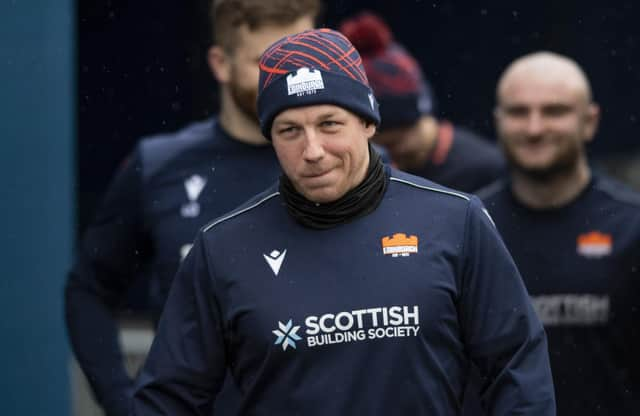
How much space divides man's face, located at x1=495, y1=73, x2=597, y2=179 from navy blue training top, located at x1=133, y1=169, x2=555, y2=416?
2128 millimetres

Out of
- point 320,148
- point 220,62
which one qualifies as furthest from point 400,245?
point 220,62

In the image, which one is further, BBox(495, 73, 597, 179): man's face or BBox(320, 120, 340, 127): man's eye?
BBox(495, 73, 597, 179): man's face

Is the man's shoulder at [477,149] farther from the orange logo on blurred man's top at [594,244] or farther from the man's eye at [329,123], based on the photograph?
the man's eye at [329,123]

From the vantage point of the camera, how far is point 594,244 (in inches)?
Answer: 206

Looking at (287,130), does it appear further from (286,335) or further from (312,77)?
(286,335)

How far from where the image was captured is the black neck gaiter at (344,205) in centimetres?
331

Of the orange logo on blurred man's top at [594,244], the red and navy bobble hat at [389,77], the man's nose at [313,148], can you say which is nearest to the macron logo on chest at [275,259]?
the man's nose at [313,148]

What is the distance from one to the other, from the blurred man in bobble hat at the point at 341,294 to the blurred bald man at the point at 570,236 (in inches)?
71.3

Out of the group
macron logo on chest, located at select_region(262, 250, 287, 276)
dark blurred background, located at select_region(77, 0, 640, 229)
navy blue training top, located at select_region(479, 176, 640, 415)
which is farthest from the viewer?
dark blurred background, located at select_region(77, 0, 640, 229)

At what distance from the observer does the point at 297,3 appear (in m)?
4.25

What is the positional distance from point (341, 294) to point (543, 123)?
8.08ft

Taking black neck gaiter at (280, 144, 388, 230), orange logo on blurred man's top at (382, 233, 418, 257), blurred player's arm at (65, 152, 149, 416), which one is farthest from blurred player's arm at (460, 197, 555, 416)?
blurred player's arm at (65, 152, 149, 416)

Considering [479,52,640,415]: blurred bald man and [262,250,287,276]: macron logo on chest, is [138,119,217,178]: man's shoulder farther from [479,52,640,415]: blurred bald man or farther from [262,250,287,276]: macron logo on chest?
[479,52,640,415]: blurred bald man

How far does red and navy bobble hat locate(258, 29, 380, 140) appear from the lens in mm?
3262
